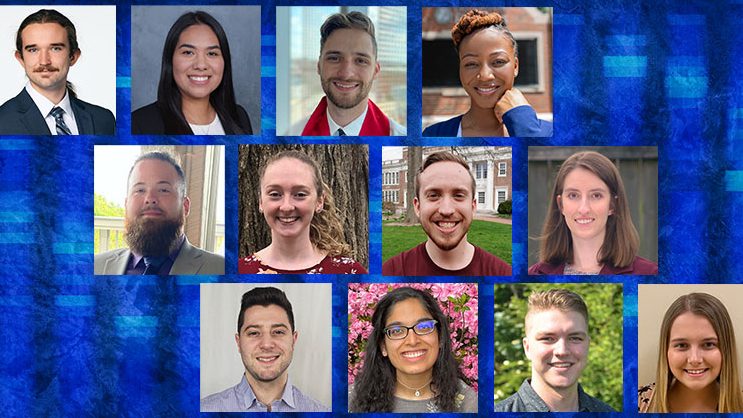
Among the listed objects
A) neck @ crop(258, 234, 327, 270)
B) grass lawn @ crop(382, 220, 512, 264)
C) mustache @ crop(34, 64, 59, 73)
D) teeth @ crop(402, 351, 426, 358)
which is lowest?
teeth @ crop(402, 351, 426, 358)

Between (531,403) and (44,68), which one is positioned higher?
(44,68)

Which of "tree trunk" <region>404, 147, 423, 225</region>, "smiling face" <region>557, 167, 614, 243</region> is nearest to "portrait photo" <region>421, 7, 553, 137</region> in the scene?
"tree trunk" <region>404, 147, 423, 225</region>

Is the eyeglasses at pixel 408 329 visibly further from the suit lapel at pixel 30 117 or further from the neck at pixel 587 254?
the suit lapel at pixel 30 117

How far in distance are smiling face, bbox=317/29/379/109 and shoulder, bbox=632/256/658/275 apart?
4.63ft

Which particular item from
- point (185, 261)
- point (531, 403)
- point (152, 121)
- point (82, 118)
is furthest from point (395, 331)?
point (82, 118)

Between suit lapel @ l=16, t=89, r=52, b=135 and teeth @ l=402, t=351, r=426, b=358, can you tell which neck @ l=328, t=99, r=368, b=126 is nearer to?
teeth @ l=402, t=351, r=426, b=358

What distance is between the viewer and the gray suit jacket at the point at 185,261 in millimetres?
4746

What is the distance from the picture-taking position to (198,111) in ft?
15.7

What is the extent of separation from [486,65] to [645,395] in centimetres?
165

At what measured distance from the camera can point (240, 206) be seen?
4758mm

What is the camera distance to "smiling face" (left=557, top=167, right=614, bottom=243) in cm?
472

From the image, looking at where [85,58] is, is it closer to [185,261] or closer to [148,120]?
[148,120]

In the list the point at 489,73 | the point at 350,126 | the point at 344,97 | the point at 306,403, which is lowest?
the point at 306,403

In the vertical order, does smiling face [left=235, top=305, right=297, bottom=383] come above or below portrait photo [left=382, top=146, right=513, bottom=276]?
below
